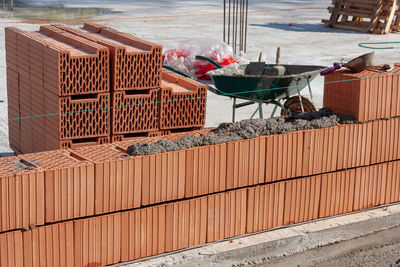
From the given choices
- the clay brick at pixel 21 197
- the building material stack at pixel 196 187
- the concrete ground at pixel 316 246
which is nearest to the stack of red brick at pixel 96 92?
the building material stack at pixel 196 187

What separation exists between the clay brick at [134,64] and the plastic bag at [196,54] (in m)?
6.40

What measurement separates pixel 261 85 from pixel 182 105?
63.2 inches

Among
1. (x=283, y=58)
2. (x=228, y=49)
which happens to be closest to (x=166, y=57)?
(x=228, y=49)

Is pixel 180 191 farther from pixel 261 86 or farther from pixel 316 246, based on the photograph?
pixel 261 86

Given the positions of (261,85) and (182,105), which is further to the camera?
(261,85)

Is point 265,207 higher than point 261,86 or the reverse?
the reverse

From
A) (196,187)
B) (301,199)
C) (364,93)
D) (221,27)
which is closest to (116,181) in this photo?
(196,187)

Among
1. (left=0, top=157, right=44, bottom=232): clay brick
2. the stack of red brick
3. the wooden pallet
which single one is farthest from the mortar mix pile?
the wooden pallet

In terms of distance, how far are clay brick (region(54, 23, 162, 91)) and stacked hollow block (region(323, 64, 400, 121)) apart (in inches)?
79.5

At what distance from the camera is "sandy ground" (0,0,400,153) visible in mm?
17172

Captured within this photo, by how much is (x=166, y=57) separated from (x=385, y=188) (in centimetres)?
797

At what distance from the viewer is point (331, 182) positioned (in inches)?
306

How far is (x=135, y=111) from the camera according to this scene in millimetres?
8203

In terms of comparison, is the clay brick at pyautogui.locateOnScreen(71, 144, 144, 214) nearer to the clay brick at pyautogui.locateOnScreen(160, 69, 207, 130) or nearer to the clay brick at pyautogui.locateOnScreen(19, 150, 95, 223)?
the clay brick at pyautogui.locateOnScreen(19, 150, 95, 223)
